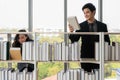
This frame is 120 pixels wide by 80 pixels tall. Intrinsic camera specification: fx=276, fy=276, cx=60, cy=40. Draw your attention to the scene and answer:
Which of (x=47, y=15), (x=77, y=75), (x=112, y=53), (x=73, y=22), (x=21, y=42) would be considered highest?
(x=47, y=15)

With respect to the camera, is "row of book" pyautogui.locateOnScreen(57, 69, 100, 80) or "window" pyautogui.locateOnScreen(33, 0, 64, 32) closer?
"row of book" pyautogui.locateOnScreen(57, 69, 100, 80)

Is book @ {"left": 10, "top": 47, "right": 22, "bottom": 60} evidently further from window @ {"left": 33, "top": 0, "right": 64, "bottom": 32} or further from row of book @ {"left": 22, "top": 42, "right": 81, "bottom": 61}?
window @ {"left": 33, "top": 0, "right": 64, "bottom": 32}

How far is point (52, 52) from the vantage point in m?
3.77

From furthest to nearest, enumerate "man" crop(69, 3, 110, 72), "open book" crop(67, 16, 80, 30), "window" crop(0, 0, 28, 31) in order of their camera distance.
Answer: "window" crop(0, 0, 28, 31)
"man" crop(69, 3, 110, 72)
"open book" crop(67, 16, 80, 30)

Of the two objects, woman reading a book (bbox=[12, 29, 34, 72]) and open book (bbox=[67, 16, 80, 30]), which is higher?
open book (bbox=[67, 16, 80, 30])

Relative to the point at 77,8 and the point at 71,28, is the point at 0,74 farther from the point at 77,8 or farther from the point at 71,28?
the point at 77,8

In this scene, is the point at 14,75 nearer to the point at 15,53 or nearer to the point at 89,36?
the point at 15,53

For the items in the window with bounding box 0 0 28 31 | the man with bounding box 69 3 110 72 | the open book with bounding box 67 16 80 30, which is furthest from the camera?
the window with bounding box 0 0 28 31

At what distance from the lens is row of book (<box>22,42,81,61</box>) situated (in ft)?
12.3

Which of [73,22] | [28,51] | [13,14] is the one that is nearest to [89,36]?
[73,22]

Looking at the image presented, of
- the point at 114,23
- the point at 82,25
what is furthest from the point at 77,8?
the point at 82,25

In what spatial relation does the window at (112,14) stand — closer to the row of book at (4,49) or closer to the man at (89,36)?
the man at (89,36)

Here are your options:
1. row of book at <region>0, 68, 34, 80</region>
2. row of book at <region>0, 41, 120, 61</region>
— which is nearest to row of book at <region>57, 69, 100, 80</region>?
row of book at <region>0, 41, 120, 61</region>

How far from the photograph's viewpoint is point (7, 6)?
520cm
